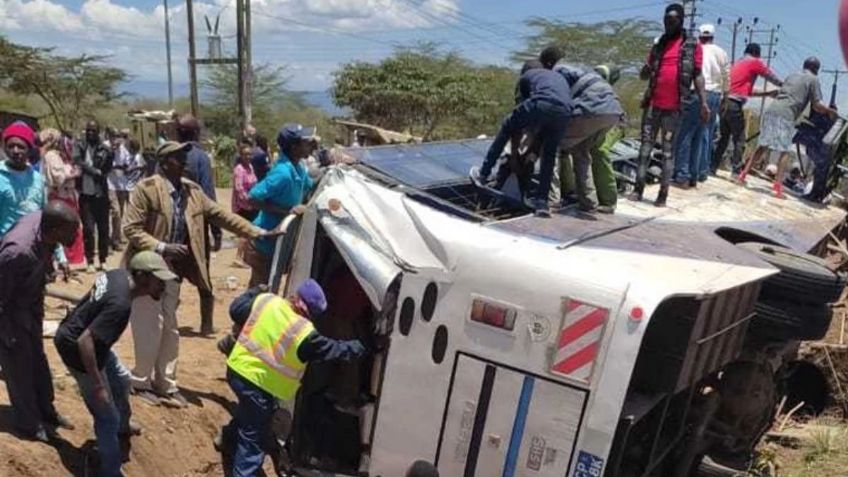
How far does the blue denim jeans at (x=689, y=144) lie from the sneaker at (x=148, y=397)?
169 inches

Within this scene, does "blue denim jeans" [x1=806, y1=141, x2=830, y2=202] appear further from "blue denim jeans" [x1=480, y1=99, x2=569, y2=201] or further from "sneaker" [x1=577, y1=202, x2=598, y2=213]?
"blue denim jeans" [x1=480, y1=99, x2=569, y2=201]

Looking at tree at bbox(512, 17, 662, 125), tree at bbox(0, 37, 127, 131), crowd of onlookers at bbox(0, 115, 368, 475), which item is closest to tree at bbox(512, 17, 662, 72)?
tree at bbox(512, 17, 662, 125)

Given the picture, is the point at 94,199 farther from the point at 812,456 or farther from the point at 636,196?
the point at 812,456

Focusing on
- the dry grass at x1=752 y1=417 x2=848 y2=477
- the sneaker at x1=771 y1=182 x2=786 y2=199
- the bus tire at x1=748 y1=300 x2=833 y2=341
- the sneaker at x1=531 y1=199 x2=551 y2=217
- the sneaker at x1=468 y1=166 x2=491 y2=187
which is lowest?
the dry grass at x1=752 y1=417 x2=848 y2=477

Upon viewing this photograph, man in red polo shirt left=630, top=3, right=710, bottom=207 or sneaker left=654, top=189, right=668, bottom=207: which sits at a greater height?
man in red polo shirt left=630, top=3, right=710, bottom=207

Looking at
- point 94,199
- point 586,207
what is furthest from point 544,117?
point 94,199

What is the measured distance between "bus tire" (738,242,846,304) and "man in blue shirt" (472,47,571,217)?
1.21 meters

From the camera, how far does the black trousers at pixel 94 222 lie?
897cm

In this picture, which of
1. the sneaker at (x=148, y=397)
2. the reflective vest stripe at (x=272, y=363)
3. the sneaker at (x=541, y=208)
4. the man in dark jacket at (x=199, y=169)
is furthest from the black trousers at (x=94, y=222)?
the sneaker at (x=541, y=208)

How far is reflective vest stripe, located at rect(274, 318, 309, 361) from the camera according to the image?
14.4ft

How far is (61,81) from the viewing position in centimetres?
3422

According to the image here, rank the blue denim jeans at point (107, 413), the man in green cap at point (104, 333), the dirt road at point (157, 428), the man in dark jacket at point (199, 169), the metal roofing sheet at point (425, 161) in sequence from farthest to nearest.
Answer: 1. the man in dark jacket at point (199, 169)
2. the metal roofing sheet at point (425, 161)
3. the dirt road at point (157, 428)
4. the blue denim jeans at point (107, 413)
5. the man in green cap at point (104, 333)

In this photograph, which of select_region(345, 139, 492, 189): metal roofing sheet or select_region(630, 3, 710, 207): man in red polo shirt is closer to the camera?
select_region(345, 139, 492, 189): metal roofing sheet

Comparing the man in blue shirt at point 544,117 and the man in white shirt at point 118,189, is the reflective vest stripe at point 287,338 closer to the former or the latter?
the man in blue shirt at point 544,117
